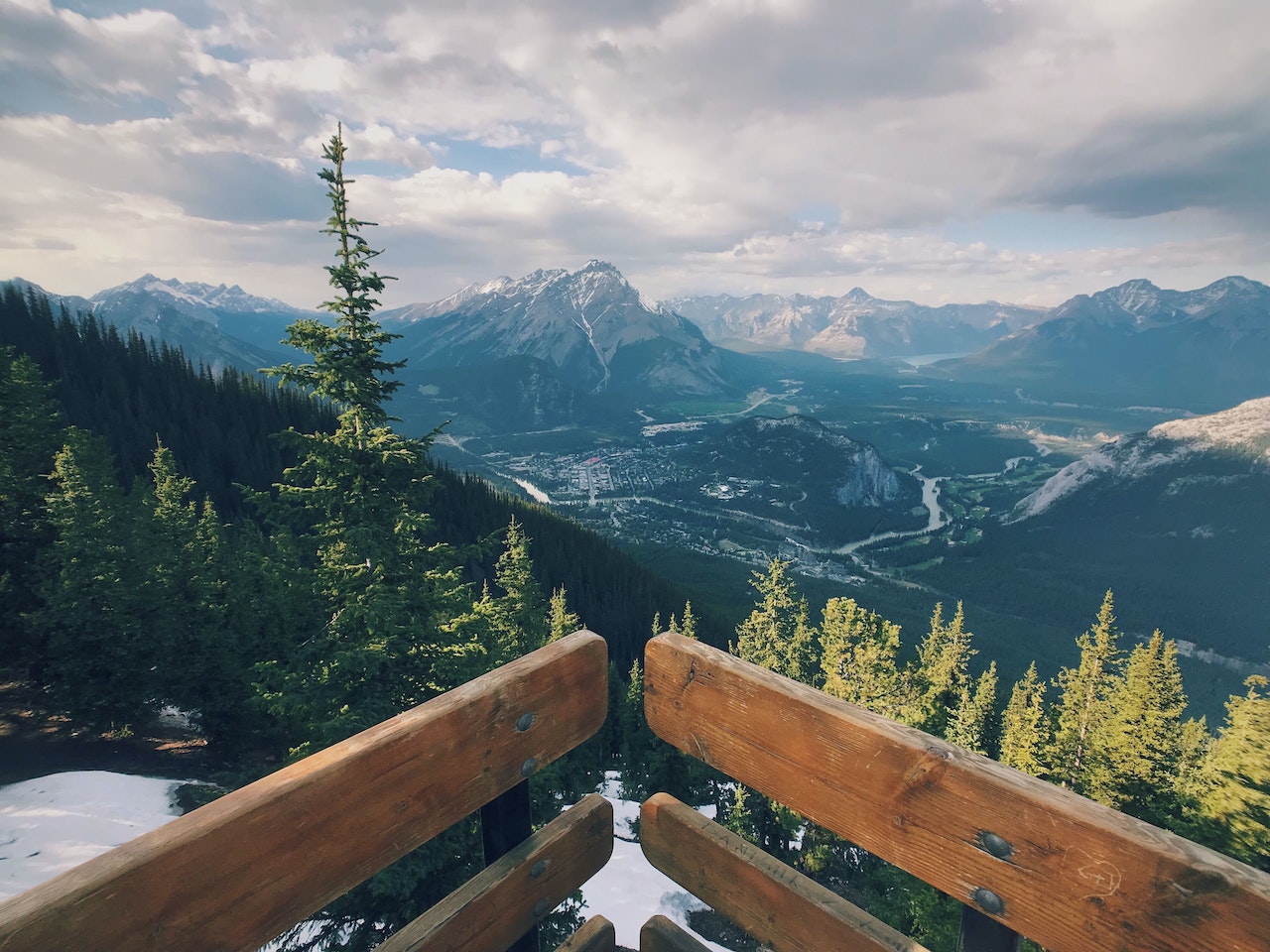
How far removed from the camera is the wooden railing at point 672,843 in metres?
1.53

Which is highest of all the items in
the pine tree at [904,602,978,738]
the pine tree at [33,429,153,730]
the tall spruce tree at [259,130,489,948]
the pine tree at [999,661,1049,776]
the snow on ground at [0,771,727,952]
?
the tall spruce tree at [259,130,489,948]

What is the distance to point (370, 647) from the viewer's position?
34.6 ft

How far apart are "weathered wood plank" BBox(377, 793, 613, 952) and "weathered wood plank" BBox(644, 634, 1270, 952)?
0.74 m

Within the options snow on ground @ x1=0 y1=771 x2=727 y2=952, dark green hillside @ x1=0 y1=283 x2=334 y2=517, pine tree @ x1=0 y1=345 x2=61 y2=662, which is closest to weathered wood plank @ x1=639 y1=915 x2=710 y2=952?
snow on ground @ x1=0 y1=771 x2=727 y2=952

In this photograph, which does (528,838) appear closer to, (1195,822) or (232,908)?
(232,908)

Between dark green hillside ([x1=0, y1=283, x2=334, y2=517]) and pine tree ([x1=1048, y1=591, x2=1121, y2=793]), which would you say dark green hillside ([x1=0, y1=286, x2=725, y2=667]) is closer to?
dark green hillside ([x1=0, y1=283, x2=334, y2=517])

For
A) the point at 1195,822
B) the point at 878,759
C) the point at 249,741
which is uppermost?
the point at 878,759

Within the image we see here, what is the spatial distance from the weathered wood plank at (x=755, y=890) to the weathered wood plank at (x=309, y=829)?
2.22ft

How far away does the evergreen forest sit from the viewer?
36.4ft

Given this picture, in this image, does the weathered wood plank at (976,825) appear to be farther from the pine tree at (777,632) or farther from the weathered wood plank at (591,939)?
the pine tree at (777,632)

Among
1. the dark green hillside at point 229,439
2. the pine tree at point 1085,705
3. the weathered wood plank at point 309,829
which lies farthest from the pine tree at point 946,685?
the weathered wood plank at point 309,829

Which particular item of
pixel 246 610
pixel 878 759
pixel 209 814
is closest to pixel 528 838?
pixel 209 814

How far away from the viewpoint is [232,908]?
5.54 ft

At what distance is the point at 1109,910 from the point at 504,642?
2816 cm
